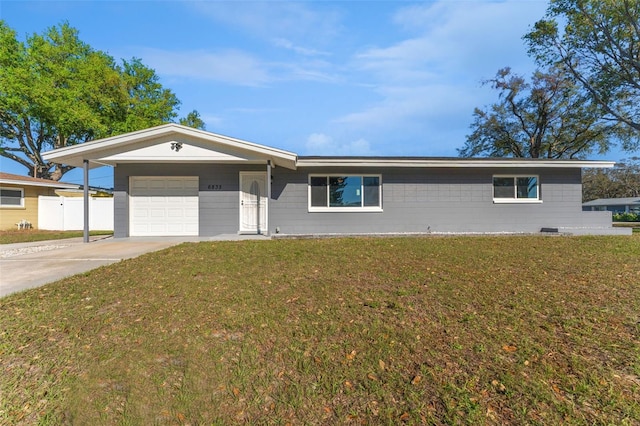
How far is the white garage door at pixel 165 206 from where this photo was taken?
10.9m

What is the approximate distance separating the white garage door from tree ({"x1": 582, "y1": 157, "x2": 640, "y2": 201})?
5430 cm

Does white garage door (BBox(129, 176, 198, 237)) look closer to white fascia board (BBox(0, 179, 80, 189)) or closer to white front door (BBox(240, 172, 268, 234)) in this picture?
white front door (BBox(240, 172, 268, 234))

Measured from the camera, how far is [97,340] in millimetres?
3002

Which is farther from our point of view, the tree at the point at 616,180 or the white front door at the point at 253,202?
the tree at the point at 616,180

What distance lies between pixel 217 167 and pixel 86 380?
8999 mm

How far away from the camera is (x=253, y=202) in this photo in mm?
11102

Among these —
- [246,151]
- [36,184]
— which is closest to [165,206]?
[246,151]

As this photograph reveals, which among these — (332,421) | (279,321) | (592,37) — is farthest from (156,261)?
(592,37)

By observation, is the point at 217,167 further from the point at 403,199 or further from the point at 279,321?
the point at 279,321

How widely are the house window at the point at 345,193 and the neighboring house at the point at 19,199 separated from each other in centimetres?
1580

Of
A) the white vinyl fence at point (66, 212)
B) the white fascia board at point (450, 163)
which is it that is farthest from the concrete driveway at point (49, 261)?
the white vinyl fence at point (66, 212)

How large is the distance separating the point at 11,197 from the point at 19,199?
35 cm

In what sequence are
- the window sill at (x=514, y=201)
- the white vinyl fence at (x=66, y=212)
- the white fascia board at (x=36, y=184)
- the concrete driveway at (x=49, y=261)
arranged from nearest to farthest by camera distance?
the concrete driveway at (x=49, y=261)
the window sill at (x=514, y=201)
the white fascia board at (x=36, y=184)
the white vinyl fence at (x=66, y=212)

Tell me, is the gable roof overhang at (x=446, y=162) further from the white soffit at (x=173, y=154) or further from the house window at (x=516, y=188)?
the white soffit at (x=173, y=154)
